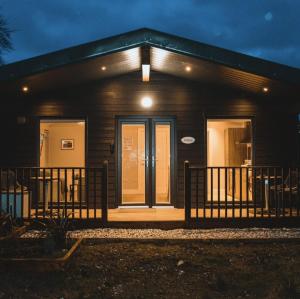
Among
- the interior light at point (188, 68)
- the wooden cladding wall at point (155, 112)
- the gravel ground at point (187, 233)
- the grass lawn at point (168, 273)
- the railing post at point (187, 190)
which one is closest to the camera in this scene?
the grass lawn at point (168, 273)

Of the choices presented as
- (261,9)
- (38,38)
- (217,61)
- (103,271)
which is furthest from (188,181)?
(261,9)

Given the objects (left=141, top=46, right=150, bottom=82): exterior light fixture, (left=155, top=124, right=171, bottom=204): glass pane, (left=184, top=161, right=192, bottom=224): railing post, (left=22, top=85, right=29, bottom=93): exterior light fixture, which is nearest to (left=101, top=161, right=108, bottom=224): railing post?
(left=184, top=161, right=192, bottom=224): railing post

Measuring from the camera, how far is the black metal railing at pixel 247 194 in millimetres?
7055

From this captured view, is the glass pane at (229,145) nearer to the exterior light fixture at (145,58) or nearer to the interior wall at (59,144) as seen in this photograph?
the exterior light fixture at (145,58)

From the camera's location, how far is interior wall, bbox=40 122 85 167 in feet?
29.7

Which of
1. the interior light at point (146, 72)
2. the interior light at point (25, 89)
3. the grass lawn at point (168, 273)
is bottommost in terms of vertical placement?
the grass lawn at point (168, 273)

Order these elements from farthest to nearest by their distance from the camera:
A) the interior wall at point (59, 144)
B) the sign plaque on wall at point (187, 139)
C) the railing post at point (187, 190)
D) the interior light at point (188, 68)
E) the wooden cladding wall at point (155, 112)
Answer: the interior wall at point (59, 144), the sign plaque on wall at point (187, 139), the wooden cladding wall at point (155, 112), the interior light at point (188, 68), the railing post at point (187, 190)

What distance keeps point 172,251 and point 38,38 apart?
83727mm

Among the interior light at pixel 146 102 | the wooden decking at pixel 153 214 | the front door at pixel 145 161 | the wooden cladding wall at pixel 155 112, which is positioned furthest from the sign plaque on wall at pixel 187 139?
the wooden decking at pixel 153 214

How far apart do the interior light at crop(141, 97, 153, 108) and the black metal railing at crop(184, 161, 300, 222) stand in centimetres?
151

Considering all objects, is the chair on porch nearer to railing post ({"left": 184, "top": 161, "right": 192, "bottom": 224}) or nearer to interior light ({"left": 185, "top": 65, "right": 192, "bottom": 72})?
railing post ({"left": 184, "top": 161, "right": 192, "bottom": 224})

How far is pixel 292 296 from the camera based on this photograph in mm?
3918

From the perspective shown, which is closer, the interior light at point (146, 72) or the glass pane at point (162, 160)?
the interior light at point (146, 72)

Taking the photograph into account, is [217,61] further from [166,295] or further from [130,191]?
[166,295]
